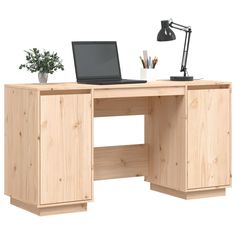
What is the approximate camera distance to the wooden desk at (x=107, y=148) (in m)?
5.85

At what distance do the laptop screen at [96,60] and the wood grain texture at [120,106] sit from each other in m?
0.30

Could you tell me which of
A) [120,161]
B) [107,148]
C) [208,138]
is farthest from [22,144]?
[208,138]

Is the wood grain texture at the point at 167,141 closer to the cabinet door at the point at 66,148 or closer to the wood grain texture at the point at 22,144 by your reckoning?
the cabinet door at the point at 66,148

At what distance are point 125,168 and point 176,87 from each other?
0.89m

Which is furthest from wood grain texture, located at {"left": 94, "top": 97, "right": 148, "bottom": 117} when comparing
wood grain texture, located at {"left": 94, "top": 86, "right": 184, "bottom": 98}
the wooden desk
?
wood grain texture, located at {"left": 94, "top": 86, "right": 184, "bottom": 98}

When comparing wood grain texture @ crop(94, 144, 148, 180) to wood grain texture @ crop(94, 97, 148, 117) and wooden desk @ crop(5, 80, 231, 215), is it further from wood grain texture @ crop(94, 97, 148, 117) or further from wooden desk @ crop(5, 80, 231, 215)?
wood grain texture @ crop(94, 97, 148, 117)

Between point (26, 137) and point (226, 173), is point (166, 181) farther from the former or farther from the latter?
point (26, 137)

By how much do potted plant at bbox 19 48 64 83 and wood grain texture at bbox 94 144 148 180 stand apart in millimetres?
848

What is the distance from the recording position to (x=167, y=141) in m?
6.67

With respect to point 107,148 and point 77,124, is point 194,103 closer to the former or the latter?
point 107,148

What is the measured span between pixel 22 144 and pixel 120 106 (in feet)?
3.45

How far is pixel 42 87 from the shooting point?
579cm

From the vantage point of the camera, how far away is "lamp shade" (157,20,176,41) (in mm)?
6574

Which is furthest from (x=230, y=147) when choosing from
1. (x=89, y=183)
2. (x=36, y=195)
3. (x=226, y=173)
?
(x=36, y=195)
